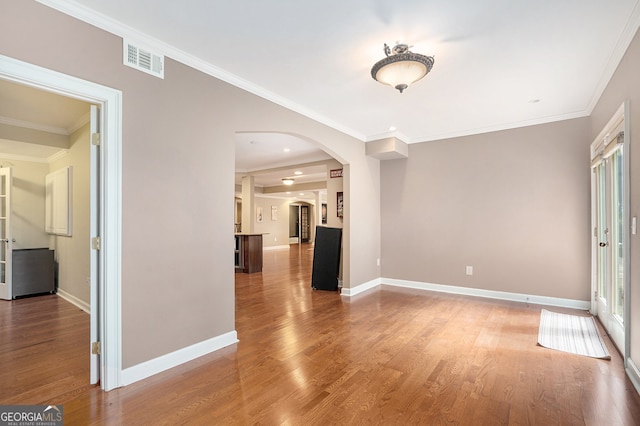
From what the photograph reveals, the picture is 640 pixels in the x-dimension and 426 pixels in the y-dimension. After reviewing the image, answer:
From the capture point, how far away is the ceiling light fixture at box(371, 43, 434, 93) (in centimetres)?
243

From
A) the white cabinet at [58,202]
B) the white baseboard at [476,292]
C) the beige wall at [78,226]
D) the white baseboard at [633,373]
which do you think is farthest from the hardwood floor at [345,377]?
the white cabinet at [58,202]

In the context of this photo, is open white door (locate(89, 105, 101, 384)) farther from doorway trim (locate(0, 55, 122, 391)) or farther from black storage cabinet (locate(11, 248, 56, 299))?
black storage cabinet (locate(11, 248, 56, 299))

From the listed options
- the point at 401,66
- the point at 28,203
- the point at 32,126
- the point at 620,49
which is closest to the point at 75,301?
the point at 28,203

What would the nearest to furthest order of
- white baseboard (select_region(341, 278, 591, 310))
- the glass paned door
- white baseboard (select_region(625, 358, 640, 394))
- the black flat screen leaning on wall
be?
1. white baseboard (select_region(625, 358, 640, 394))
2. the glass paned door
3. white baseboard (select_region(341, 278, 591, 310))
4. the black flat screen leaning on wall

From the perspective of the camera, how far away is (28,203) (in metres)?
5.02

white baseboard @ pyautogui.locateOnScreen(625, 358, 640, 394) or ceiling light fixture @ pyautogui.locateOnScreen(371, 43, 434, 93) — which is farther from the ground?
ceiling light fixture @ pyautogui.locateOnScreen(371, 43, 434, 93)

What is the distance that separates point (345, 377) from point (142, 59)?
2988 millimetres

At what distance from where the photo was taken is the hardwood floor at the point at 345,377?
1.92 meters

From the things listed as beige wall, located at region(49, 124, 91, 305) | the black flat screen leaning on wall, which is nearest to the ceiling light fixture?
the black flat screen leaning on wall

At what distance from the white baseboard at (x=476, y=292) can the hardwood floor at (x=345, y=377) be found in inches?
29.4

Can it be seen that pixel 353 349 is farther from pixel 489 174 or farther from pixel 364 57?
pixel 489 174

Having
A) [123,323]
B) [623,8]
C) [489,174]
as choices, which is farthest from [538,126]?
[123,323]

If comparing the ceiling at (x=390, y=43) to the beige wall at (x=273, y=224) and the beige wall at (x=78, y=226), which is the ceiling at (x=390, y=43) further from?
the beige wall at (x=273, y=224)

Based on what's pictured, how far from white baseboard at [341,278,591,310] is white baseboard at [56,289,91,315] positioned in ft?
12.0
